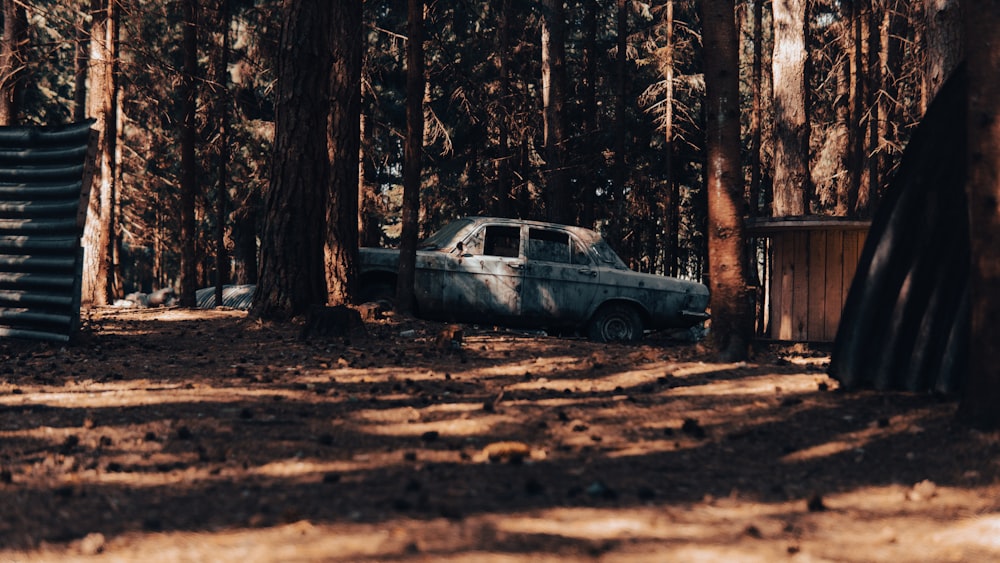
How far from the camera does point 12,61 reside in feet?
52.6

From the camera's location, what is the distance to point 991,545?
421cm

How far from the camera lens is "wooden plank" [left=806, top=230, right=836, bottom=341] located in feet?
43.4

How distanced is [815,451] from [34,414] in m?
5.44

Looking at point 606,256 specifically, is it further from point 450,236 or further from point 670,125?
point 670,125

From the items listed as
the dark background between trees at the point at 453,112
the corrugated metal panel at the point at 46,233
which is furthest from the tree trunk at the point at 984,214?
the corrugated metal panel at the point at 46,233

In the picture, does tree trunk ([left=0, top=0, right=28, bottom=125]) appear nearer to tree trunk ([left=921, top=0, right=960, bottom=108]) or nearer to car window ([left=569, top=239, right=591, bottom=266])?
car window ([left=569, top=239, right=591, bottom=266])

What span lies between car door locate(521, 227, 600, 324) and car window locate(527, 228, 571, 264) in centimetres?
2

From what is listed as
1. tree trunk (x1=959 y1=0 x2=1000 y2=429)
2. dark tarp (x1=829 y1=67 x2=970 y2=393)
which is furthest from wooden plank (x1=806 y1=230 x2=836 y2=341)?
tree trunk (x1=959 y1=0 x2=1000 y2=429)

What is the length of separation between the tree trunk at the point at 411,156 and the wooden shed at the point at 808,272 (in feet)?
15.8

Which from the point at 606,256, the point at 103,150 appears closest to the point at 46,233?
the point at 606,256

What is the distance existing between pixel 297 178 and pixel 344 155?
256 cm

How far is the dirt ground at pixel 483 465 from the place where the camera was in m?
4.08

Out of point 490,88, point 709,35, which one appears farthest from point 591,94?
point 709,35

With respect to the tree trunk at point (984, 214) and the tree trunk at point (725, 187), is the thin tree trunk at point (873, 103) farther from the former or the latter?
the tree trunk at point (984, 214)
